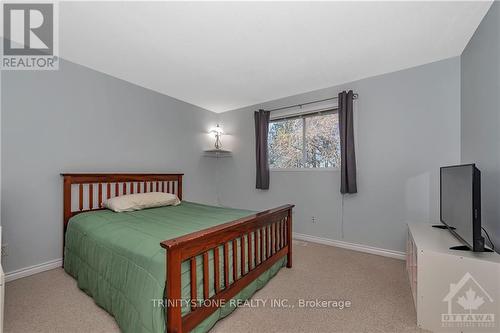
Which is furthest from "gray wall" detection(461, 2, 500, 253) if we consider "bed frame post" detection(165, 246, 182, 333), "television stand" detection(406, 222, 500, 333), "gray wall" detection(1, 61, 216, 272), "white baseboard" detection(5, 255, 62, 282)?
"white baseboard" detection(5, 255, 62, 282)

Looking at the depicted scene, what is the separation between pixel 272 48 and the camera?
2.25 meters

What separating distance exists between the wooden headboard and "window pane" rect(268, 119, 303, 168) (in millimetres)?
1904

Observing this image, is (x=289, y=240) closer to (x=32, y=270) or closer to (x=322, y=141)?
(x=322, y=141)

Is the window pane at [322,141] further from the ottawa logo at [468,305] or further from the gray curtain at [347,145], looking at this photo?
the ottawa logo at [468,305]

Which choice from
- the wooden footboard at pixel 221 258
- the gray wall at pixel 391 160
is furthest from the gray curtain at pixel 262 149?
the wooden footboard at pixel 221 258

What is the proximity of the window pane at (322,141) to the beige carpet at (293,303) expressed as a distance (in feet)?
4.72

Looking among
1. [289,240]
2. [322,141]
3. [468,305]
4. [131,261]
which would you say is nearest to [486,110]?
[468,305]

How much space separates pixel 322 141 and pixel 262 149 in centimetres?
96

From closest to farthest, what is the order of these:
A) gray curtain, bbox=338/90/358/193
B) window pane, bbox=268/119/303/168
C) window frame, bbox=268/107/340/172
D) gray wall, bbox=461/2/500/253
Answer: gray wall, bbox=461/2/500/253 < gray curtain, bbox=338/90/358/193 < window frame, bbox=268/107/340/172 < window pane, bbox=268/119/303/168

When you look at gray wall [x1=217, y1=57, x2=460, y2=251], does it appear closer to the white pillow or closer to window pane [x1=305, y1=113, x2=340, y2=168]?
window pane [x1=305, y1=113, x2=340, y2=168]

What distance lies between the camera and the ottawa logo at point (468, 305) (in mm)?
1363

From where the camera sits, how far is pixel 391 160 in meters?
2.76

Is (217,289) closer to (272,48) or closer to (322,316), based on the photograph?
(322,316)

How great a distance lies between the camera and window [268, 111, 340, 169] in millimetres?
3275
